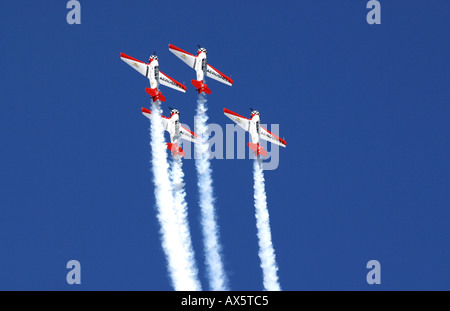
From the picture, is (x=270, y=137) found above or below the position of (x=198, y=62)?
below

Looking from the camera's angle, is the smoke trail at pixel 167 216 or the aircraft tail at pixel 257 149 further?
the aircraft tail at pixel 257 149

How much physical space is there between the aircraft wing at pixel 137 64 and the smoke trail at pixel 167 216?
290 centimetres

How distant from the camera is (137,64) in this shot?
336 ft

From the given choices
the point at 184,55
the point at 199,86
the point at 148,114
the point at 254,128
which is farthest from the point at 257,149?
the point at 184,55

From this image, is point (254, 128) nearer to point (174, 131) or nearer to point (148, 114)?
point (174, 131)

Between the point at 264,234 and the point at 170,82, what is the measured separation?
47.7 ft

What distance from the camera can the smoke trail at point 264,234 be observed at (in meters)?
100

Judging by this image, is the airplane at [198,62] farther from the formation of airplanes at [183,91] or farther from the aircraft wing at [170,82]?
the aircraft wing at [170,82]

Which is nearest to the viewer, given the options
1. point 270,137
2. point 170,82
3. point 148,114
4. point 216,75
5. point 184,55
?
point 184,55

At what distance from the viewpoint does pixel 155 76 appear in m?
101

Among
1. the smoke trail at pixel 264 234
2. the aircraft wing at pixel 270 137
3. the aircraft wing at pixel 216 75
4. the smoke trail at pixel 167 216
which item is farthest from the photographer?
the aircraft wing at pixel 216 75

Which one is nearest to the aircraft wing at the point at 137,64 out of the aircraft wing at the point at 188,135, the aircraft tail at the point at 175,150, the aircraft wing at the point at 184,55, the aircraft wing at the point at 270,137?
the aircraft wing at the point at 184,55
